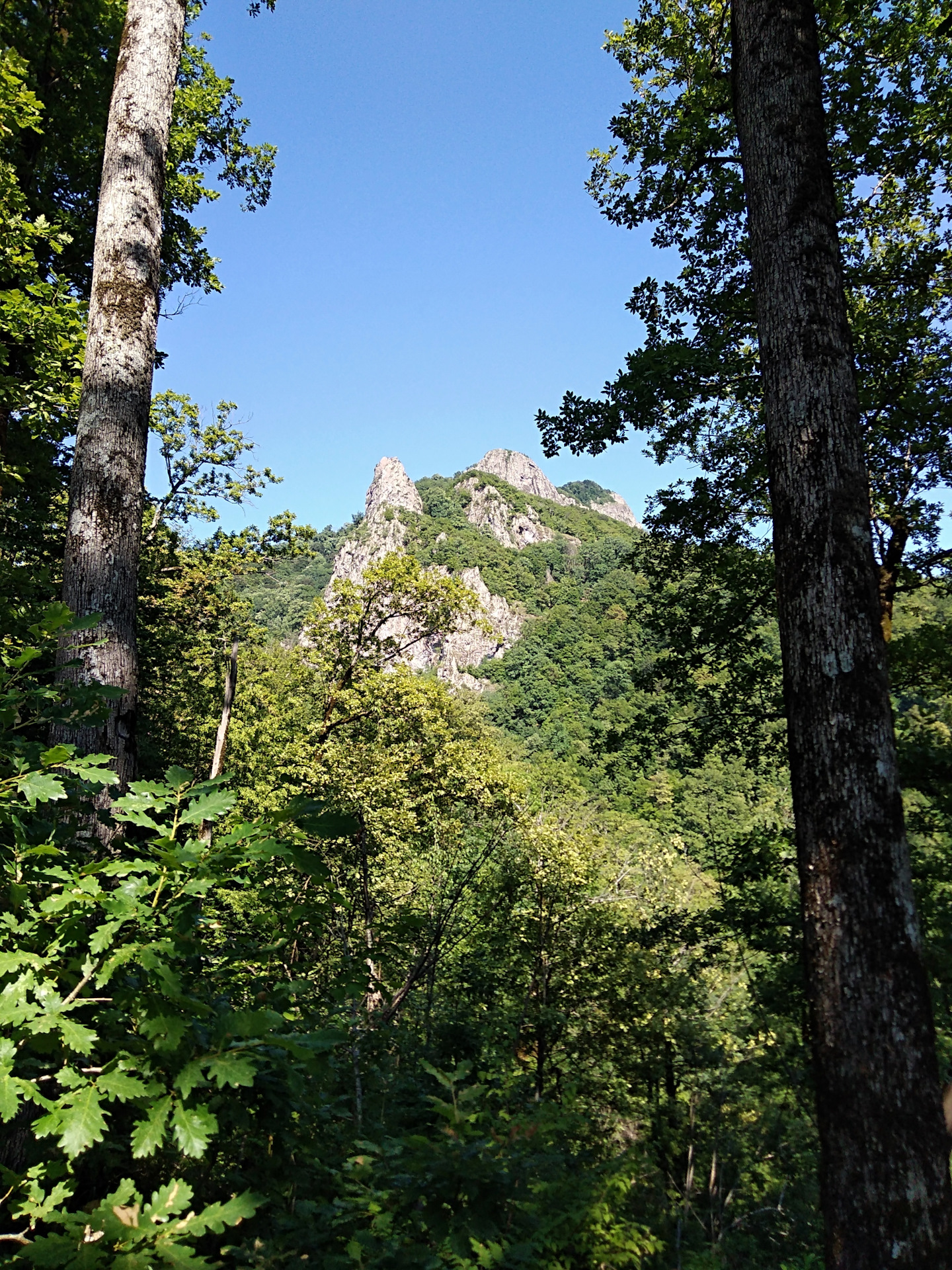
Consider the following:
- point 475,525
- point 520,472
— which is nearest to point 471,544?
point 475,525

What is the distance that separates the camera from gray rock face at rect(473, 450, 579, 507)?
555ft

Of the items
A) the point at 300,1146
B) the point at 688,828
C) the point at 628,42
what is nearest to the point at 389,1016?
the point at 300,1146

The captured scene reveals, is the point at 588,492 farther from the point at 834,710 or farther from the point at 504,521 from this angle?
the point at 834,710

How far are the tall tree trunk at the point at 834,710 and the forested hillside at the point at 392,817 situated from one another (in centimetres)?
Result: 3

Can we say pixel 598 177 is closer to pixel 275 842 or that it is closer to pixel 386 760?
pixel 275 842

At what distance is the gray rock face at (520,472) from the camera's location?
169 m

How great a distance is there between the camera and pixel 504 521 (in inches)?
4710

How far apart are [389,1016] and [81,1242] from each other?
6.81m

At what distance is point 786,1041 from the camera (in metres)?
10.4

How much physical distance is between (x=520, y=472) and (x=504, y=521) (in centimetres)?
5752

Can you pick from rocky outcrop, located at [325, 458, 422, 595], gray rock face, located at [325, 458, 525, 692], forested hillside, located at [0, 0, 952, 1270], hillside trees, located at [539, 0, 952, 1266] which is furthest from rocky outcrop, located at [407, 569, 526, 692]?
hillside trees, located at [539, 0, 952, 1266]

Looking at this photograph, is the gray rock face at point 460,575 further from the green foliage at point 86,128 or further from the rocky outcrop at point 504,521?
the green foliage at point 86,128

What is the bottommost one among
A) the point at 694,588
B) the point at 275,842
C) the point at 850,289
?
the point at 275,842

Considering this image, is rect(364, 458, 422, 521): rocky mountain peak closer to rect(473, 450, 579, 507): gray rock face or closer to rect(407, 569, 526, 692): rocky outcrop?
rect(407, 569, 526, 692): rocky outcrop
